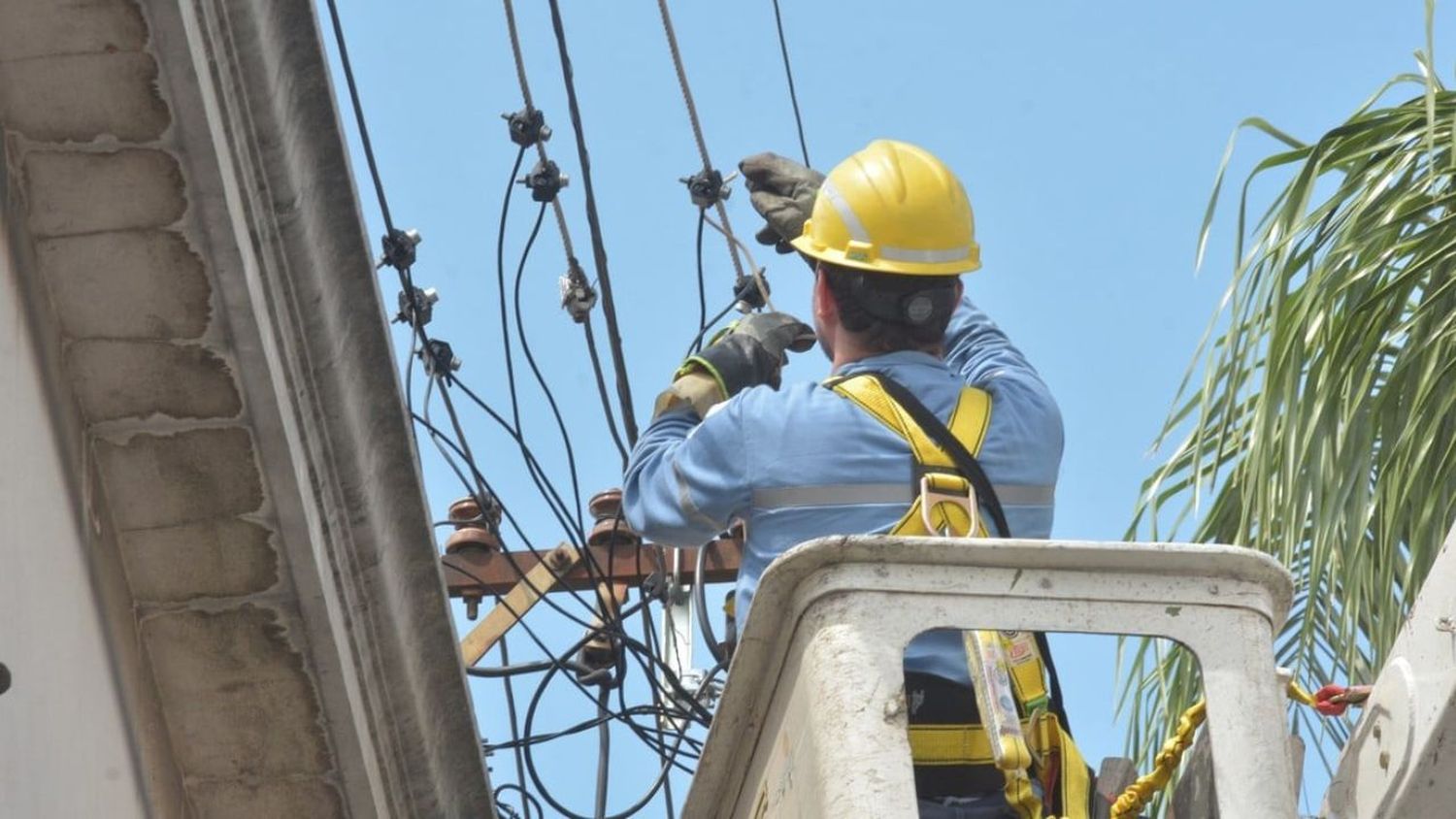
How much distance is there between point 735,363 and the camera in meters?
5.88

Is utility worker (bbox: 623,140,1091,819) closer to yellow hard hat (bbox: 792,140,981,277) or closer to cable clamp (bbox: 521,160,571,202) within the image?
yellow hard hat (bbox: 792,140,981,277)

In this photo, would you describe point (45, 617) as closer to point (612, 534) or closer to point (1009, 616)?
point (1009, 616)

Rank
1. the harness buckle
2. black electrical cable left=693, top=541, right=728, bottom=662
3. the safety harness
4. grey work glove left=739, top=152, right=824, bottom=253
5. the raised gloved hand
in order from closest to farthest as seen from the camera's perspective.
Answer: the safety harness < the harness buckle < the raised gloved hand < grey work glove left=739, top=152, right=824, bottom=253 < black electrical cable left=693, top=541, right=728, bottom=662

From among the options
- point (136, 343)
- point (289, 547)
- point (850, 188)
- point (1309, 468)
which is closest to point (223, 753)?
point (289, 547)

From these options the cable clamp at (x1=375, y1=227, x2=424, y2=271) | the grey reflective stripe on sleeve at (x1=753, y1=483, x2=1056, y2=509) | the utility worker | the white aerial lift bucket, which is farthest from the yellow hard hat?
the cable clamp at (x1=375, y1=227, x2=424, y2=271)

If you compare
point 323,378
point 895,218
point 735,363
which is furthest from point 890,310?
point 323,378

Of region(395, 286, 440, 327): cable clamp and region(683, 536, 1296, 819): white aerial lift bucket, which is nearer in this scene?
region(683, 536, 1296, 819): white aerial lift bucket

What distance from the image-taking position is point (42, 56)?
5.05 m

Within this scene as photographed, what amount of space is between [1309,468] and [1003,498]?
1.40 m

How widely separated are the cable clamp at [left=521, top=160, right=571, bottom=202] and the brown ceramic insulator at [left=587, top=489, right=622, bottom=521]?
1.06 m

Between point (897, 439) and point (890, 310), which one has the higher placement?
point (890, 310)

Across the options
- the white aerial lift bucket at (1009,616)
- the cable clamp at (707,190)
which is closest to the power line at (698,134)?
the cable clamp at (707,190)

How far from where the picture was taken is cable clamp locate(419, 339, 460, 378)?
8992mm

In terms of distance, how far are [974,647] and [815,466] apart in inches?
27.0
